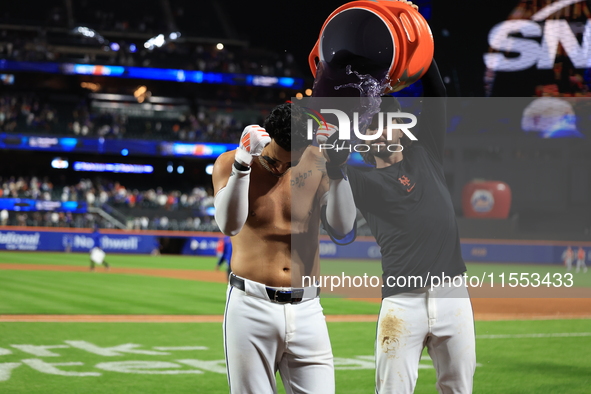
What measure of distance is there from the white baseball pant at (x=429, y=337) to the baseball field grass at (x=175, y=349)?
0.53 metres

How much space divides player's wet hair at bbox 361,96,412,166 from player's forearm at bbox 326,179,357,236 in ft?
1.26

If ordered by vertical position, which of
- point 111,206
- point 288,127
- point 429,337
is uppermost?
point 111,206

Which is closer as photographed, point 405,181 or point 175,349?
point 405,181

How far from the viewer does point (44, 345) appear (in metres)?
9.67

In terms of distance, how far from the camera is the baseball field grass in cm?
763

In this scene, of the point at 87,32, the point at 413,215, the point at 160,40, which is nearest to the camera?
the point at 413,215

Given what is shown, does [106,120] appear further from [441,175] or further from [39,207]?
[441,175]

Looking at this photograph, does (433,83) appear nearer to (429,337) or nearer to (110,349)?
(429,337)

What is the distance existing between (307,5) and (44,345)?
7232 millimetres

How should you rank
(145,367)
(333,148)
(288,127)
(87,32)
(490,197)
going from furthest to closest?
1. (87,32)
2. (145,367)
3. (490,197)
4. (288,127)
5. (333,148)

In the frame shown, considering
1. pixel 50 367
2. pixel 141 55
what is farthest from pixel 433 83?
pixel 141 55

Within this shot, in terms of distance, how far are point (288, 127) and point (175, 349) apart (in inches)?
270

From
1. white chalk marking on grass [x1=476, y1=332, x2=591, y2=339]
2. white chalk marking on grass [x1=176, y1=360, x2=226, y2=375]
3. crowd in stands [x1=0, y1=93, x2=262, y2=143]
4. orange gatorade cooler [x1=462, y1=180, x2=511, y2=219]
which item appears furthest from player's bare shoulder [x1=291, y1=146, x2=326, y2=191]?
crowd in stands [x1=0, y1=93, x2=262, y2=143]

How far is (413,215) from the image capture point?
387 cm
